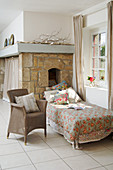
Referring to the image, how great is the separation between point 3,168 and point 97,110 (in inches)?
80.5

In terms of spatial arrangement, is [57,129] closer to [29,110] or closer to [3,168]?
[29,110]

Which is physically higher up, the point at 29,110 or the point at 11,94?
the point at 11,94

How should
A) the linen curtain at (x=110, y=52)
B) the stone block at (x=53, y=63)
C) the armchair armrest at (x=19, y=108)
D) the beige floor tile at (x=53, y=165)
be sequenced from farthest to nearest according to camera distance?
1. the stone block at (x=53, y=63)
2. the linen curtain at (x=110, y=52)
3. the armchair armrest at (x=19, y=108)
4. the beige floor tile at (x=53, y=165)

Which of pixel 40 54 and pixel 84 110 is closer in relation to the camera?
pixel 84 110

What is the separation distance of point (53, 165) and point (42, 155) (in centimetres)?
36

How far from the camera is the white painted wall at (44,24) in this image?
551 centimetres

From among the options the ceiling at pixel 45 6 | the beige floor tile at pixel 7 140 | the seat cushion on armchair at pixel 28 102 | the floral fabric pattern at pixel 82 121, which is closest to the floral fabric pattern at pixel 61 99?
the floral fabric pattern at pixel 82 121

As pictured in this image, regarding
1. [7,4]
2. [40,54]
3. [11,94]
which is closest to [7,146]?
[11,94]

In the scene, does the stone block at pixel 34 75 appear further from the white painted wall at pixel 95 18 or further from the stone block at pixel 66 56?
the white painted wall at pixel 95 18

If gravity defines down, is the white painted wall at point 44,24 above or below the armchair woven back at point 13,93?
above

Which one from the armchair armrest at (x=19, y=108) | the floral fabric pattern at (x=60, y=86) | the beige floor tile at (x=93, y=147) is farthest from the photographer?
the floral fabric pattern at (x=60, y=86)

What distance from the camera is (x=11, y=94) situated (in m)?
4.10

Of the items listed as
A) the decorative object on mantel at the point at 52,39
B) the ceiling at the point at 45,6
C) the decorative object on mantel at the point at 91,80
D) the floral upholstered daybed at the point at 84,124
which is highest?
the ceiling at the point at 45,6

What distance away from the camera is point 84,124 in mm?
3484
